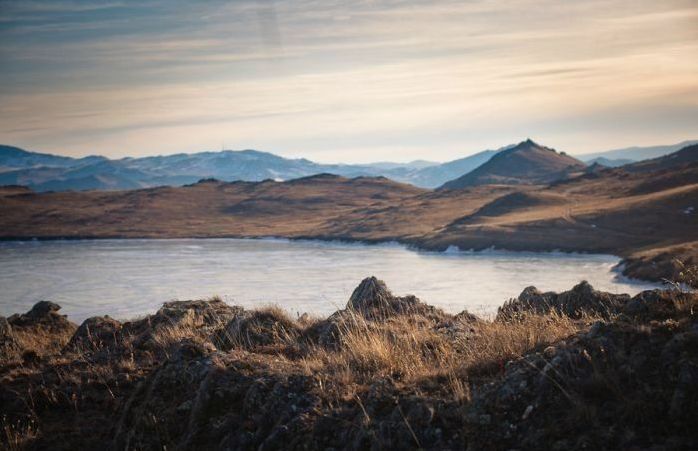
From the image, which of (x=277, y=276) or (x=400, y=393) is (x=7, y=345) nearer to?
(x=400, y=393)

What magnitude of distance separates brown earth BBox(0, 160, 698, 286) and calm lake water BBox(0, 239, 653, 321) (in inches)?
238

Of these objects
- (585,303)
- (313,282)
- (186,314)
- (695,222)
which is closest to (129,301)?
(313,282)

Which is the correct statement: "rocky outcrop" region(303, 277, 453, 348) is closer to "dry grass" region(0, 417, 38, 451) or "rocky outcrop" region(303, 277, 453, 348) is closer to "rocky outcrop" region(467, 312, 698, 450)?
"dry grass" region(0, 417, 38, 451)

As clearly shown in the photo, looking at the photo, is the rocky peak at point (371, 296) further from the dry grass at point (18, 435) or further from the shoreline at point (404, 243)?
the shoreline at point (404, 243)

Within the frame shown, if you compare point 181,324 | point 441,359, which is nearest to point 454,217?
point 181,324

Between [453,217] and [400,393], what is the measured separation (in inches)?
4668

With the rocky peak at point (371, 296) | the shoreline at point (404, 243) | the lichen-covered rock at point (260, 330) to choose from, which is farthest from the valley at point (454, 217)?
the lichen-covered rock at point (260, 330)

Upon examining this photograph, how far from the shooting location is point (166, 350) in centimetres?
1035

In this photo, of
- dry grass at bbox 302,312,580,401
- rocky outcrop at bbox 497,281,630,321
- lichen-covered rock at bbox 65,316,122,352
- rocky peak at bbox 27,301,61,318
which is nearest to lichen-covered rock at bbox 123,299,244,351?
lichen-covered rock at bbox 65,316,122,352

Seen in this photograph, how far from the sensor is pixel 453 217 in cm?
12275

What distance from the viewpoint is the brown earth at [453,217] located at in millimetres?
77875

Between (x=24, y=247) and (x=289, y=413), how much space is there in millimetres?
119600

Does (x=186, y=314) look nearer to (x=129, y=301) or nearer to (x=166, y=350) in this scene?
(x=166, y=350)

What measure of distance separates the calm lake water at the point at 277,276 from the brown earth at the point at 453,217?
19.9ft
